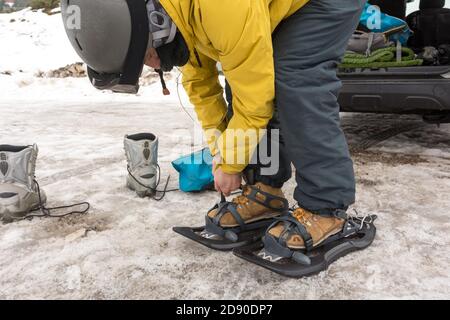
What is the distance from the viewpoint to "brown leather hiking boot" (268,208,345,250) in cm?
164

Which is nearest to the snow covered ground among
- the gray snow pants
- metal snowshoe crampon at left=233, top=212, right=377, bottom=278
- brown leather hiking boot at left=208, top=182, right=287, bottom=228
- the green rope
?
metal snowshoe crampon at left=233, top=212, right=377, bottom=278

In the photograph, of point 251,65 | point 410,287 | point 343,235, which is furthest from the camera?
point 343,235

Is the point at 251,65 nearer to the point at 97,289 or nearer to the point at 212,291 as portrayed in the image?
the point at 212,291

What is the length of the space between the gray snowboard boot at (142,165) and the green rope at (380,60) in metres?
1.81

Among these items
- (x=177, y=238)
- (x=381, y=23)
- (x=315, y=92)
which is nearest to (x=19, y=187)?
(x=177, y=238)

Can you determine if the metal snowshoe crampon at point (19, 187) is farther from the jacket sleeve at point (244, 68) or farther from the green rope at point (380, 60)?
the green rope at point (380, 60)

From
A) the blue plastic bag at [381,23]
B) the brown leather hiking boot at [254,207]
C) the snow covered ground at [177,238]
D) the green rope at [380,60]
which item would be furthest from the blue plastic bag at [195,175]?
the blue plastic bag at [381,23]

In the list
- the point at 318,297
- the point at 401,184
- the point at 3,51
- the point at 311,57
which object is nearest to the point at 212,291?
the point at 318,297

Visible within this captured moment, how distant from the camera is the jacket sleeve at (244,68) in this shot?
1271 millimetres

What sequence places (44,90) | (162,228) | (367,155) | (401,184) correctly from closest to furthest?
(162,228)
(401,184)
(367,155)
(44,90)

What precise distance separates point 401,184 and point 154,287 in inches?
65.9

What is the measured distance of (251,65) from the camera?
138cm

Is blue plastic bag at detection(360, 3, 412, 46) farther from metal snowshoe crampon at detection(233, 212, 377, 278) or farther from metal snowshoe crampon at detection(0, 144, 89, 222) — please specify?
metal snowshoe crampon at detection(0, 144, 89, 222)

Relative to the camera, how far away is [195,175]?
8.05 feet
